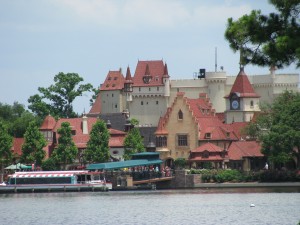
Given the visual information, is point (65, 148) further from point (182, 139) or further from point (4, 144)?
point (182, 139)

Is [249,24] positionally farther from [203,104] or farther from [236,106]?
[236,106]

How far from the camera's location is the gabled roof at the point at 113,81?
194m

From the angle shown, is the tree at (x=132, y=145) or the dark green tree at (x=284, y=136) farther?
the tree at (x=132, y=145)

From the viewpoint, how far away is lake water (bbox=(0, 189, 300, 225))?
72625mm

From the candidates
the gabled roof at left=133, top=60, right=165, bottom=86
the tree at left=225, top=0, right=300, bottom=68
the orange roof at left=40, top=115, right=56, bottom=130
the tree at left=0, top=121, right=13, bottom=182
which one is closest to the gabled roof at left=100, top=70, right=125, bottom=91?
the gabled roof at left=133, top=60, right=165, bottom=86

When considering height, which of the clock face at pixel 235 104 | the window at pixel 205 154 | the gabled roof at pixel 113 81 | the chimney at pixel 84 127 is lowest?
the window at pixel 205 154

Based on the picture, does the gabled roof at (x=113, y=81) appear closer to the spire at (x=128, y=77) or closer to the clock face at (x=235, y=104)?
the spire at (x=128, y=77)

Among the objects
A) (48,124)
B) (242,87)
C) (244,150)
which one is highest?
(242,87)

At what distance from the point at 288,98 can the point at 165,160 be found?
21065 millimetres

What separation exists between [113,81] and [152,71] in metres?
10.5

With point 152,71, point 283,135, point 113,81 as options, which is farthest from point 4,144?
point 113,81

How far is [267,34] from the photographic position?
1582 inches

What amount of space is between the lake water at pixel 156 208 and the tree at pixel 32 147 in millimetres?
21323

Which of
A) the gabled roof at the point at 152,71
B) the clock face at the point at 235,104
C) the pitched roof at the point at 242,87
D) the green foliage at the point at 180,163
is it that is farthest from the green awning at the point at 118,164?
the gabled roof at the point at 152,71
